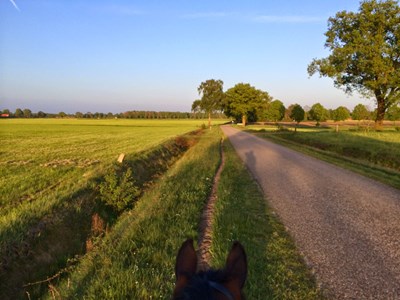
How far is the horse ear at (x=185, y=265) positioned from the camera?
1.57 meters

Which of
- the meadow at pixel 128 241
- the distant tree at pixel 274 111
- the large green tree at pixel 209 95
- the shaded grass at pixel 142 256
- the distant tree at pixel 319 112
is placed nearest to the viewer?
the shaded grass at pixel 142 256

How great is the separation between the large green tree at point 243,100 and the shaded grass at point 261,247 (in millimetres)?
65594

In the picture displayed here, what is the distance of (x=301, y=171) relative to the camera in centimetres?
1235

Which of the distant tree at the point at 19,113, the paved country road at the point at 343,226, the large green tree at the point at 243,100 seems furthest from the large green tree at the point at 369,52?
the distant tree at the point at 19,113

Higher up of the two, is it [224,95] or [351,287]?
[224,95]

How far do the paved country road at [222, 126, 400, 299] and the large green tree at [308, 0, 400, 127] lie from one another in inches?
931

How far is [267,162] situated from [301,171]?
2.79 meters

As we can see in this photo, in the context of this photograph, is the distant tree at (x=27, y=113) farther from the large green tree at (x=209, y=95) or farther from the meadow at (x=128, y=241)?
the meadow at (x=128, y=241)

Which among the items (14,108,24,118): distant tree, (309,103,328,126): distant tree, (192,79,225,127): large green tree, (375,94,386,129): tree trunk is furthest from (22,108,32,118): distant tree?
(375,94,386,129): tree trunk

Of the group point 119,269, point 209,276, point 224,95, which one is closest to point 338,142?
point 119,269

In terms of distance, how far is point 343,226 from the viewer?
6004mm

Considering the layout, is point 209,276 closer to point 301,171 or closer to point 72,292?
point 72,292

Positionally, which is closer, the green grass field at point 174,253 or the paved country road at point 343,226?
the green grass field at point 174,253

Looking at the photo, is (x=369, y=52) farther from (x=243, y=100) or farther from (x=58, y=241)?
(x=243, y=100)
